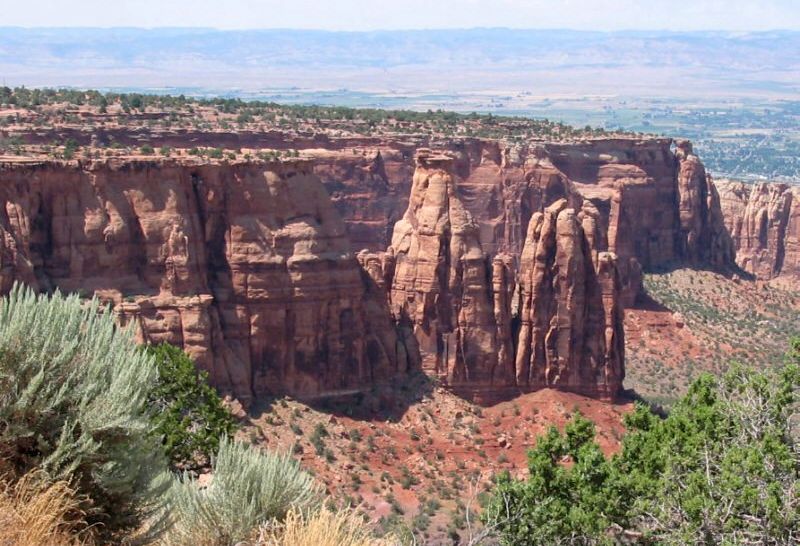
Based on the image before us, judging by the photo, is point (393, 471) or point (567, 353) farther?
point (567, 353)

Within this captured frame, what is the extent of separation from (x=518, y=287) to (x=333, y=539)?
3987 cm

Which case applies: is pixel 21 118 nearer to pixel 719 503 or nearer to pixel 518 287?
pixel 518 287

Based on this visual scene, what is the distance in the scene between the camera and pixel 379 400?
181 feet

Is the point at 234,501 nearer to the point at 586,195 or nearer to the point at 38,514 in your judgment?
the point at 38,514

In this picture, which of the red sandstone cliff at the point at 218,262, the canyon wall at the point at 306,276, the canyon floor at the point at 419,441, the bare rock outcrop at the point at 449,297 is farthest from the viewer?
the bare rock outcrop at the point at 449,297

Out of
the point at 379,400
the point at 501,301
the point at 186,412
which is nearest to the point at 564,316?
the point at 501,301

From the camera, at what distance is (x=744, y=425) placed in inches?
1173

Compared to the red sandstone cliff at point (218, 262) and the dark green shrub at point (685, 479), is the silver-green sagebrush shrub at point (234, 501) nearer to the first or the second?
the dark green shrub at point (685, 479)

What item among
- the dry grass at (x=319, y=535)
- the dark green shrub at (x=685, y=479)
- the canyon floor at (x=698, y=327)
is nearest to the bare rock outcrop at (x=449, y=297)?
the canyon floor at (x=698, y=327)

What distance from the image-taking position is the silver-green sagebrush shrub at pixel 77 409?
71.1 ft

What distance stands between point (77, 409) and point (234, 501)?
342 centimetres

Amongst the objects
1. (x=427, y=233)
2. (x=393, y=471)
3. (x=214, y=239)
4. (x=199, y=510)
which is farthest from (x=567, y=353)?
(x=199, y=510)

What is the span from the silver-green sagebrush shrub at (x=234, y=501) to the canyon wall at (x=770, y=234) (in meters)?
91.4

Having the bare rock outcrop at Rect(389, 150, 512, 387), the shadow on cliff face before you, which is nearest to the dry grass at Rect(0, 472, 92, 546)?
the shadow on cliff face
